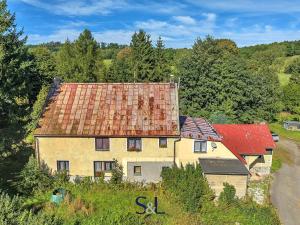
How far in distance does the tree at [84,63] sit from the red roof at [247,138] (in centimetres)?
2982

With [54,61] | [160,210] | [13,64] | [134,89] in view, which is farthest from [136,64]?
[160,210]

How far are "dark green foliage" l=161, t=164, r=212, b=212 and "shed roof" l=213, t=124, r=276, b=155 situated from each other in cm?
734

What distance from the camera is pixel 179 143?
30547mm

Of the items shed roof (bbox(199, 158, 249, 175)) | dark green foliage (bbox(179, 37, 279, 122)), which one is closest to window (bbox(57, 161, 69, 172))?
shed roof (bbox(199, 158, 249, 175))

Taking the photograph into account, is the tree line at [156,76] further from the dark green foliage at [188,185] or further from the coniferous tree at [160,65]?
the dark green foliage at [188,185]

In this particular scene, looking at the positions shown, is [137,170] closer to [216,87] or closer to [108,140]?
[108,140]

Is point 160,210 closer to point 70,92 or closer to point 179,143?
point 179,143

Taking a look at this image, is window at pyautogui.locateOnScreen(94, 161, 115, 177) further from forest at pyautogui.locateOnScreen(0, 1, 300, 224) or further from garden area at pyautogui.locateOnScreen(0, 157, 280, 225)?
forest at pyautogui.locateOnScreen(0, 1, 300, 224)

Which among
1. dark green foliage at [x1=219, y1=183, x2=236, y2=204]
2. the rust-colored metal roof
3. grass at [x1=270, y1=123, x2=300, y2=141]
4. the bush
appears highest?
the rust-colored metal roof

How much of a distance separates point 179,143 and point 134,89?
295 inches

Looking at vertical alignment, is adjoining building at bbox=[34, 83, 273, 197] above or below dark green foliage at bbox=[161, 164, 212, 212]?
above

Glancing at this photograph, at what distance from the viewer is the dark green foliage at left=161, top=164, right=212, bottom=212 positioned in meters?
25.6

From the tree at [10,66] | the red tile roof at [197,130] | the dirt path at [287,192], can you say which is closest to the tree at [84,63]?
the tree at [10,66]

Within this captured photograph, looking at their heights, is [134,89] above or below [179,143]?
above
